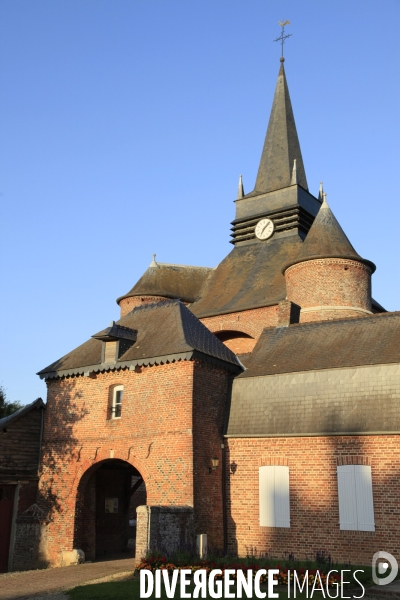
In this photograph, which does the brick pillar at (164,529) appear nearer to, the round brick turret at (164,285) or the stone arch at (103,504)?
the stone arch at (103,504)

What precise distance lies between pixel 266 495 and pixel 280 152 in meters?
23.6

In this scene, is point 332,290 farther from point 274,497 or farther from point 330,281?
point 274,497

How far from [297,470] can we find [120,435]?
17.2 ft

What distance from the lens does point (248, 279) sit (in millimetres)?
28641

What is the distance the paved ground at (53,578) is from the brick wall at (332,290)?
12.1 m

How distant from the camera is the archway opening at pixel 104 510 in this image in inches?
712

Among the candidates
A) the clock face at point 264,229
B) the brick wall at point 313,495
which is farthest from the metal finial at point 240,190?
the brick wall at point 313,495

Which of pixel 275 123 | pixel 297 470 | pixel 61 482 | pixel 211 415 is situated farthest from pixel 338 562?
pixel 275 123

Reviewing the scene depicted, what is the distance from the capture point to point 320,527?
15.4 m

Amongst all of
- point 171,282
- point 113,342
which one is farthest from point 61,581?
point 171,282

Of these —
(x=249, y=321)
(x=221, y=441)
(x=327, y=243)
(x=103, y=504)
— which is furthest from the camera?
(x=249, y=321)

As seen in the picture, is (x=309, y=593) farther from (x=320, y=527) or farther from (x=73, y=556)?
(x=73, y=556)

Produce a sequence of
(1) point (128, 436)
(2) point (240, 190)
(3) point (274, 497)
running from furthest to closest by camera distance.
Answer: (2) point (240, 190), (1) point (128, 436), (3) point (274, 497)

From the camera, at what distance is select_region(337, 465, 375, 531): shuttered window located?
14.8m
